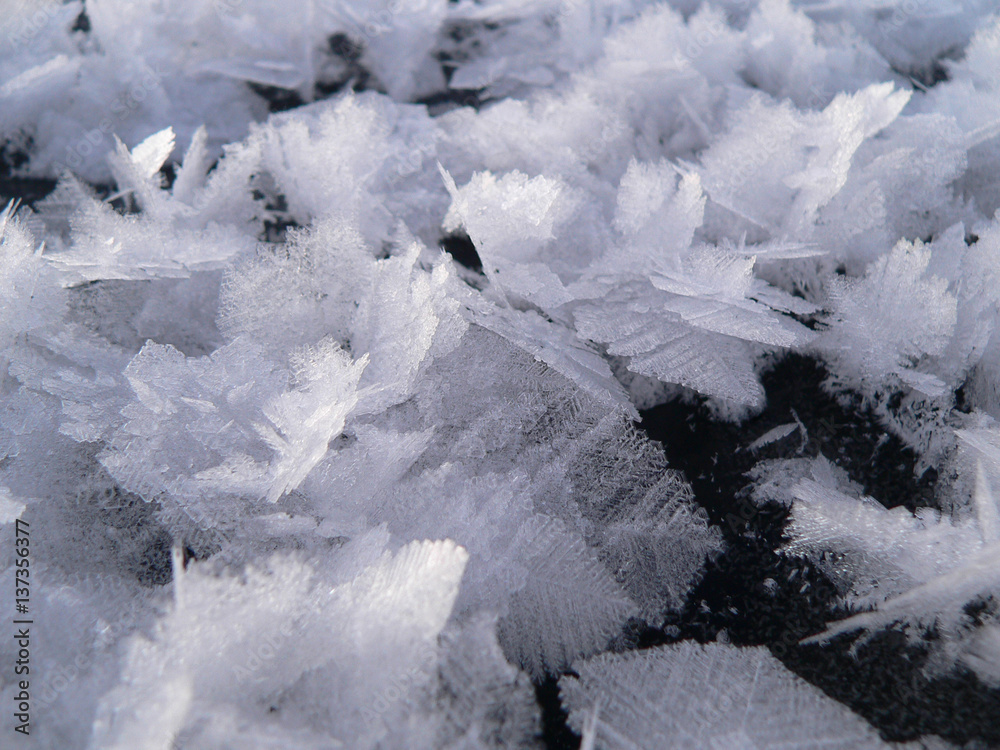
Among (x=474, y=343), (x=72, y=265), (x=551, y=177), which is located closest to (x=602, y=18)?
(x=551, y=177)

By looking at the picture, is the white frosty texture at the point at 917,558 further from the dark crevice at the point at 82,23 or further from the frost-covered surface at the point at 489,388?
the dark crevice at the point at 82,23

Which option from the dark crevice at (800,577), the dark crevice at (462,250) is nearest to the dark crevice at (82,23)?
the dark crevice at (462,250)

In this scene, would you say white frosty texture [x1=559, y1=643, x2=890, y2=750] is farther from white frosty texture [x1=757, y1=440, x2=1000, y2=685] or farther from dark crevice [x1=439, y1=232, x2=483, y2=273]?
dark crevice [x1=439, y1=232, x2=483, y2=273]

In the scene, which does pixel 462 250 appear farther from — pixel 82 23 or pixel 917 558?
pixel 82 23

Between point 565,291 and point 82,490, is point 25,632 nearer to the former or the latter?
point 82,490

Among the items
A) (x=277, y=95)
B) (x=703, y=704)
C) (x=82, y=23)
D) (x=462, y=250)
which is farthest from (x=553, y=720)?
(x=82, y=23)

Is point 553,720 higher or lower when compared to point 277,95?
lower

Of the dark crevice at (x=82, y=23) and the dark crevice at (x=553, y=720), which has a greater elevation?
the dark crevice at (x=82, y=23)

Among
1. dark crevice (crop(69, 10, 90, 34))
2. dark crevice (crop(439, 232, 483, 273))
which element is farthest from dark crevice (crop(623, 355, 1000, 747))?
dark crevice (crop(69, 10, 90, 34))

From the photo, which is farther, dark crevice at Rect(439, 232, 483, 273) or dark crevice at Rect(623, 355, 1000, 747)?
dark crevice at Rect(439, 232, 483, 273)
